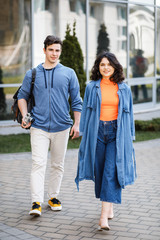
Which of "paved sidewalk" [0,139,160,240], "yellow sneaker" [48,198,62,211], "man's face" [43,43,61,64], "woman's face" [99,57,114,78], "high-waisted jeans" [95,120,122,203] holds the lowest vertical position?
"paved sidewalk" [0,139,160,240]

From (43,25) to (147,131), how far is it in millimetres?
4037

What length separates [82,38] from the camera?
1430 cm

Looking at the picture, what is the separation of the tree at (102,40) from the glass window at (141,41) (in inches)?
50.6

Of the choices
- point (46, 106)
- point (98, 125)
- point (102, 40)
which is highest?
point (102, 40)

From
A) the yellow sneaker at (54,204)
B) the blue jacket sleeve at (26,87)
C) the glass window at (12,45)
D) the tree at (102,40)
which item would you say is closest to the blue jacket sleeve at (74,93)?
the blue jacket sleeve at (26,87)

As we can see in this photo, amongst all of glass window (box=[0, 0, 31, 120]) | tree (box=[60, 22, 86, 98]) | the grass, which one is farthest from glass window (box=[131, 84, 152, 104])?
tree (box=[60, 22, 86, 98])

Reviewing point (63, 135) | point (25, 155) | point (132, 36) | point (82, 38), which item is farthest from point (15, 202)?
point (132, 36)

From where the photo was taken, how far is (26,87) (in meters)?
5.09

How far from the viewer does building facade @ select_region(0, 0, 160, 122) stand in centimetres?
1268

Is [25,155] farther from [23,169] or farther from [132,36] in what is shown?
[132,36]

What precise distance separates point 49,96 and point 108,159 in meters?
0.98

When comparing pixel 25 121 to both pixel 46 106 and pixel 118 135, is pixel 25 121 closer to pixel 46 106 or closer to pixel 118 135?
pixel 46 106

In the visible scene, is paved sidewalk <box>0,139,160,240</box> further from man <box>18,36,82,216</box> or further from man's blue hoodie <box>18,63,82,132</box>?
man's blue hoodie <box>18,63,82,132</box>

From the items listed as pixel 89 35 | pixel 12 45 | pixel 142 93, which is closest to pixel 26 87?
pixel 12 45
